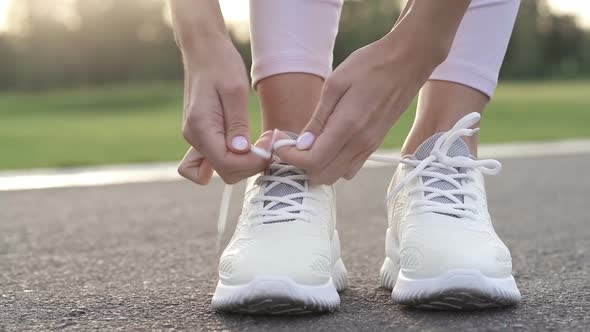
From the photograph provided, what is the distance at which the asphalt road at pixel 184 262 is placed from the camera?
0.86 meters

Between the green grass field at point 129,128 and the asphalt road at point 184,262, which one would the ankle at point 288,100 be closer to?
the asphalt road at point 184,262

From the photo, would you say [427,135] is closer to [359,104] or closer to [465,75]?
[465,75]

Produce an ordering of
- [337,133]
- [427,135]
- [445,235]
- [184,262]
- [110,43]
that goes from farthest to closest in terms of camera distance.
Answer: [110,43] → [184,262] → [427,135] → [445,235] → [337,133]

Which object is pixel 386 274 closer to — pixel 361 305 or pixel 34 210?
pixel 361 305

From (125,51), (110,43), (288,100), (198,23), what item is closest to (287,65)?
(288,100)

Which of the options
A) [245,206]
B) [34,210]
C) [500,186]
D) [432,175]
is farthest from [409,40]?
[500,186]

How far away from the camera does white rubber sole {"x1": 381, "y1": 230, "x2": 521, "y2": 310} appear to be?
34.0 inches

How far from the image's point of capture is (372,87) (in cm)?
85

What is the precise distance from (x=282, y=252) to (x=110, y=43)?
27684 mm

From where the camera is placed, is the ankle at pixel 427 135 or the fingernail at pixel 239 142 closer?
the fingernail at pixel 239 142

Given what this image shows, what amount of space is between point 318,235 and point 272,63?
24cm

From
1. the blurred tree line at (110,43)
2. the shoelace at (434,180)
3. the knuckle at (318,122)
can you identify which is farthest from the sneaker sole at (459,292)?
the blurred tree line at (110,43)

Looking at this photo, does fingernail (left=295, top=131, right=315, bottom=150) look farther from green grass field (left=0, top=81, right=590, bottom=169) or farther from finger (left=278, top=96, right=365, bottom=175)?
green grass field (left=0, top=81, right=590, bottom=169)

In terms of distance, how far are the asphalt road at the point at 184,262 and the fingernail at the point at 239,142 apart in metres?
0.20
